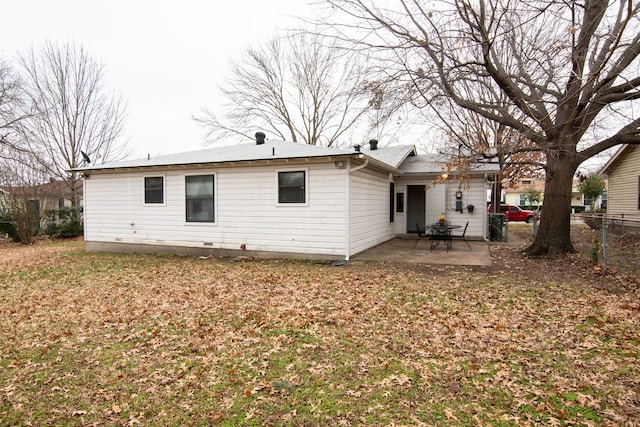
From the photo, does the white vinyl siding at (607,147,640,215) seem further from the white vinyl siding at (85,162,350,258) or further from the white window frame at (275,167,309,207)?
the white window frame at (275,167,309,207)

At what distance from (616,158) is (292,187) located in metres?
16.5

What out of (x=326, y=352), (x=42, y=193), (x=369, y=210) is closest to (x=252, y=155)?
(x=369, y=210)

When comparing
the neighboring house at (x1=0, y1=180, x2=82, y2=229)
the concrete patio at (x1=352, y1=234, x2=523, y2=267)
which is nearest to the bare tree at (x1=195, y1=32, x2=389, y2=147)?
the neighboring house at (x1=0, y1=180, x2=82, y2=229)

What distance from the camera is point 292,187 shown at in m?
9.72

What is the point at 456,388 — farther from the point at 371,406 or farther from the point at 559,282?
the point at 559,282

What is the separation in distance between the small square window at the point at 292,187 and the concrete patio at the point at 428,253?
87.7 inches

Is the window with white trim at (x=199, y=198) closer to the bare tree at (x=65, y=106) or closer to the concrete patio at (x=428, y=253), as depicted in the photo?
the concrete patio at (x=428, y=253)

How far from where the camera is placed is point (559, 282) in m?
6.85

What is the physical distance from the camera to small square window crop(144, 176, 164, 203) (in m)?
11.4

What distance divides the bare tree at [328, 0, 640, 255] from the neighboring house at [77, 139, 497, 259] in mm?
2705

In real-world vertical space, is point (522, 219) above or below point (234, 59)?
below

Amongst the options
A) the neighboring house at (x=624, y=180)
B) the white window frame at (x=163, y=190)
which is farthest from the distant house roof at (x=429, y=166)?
the white window frame at (x=163, y=190)

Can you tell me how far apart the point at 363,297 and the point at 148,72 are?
19378 millimetres

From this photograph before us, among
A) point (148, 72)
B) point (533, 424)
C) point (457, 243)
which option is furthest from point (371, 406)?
point (148, 72)
